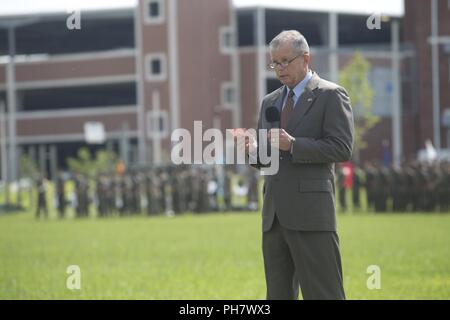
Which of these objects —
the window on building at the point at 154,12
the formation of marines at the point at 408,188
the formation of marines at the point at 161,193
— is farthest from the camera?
the window on building at the point at 154,12

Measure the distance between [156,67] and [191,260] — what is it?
46.2 m

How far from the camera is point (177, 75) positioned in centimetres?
5906

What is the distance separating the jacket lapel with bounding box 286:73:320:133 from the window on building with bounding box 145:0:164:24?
53844mm

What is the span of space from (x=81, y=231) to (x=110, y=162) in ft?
85.3

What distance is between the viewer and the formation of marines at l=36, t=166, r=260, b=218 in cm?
3634

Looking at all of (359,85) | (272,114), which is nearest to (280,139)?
(272,114)

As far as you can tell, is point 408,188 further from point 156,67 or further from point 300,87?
point 156,67

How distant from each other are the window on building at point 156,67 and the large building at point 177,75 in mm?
77

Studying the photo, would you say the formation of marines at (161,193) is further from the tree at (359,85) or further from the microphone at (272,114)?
the microphone at (272,114)

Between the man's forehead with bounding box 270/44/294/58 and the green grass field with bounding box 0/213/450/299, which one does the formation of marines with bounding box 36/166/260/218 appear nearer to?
the green grass field with bounding box 0/213/450/299

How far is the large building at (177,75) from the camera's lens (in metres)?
55.1

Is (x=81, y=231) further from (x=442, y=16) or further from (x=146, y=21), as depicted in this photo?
(x=146, y=21)

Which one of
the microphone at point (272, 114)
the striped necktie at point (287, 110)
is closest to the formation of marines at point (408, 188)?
the striped necktie at point (287, 110)
